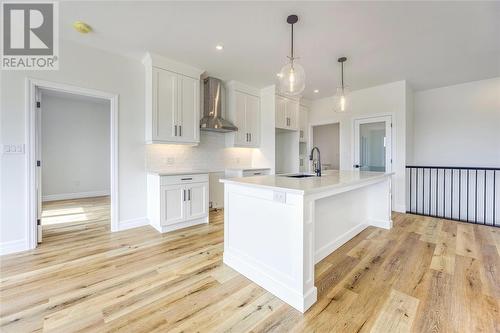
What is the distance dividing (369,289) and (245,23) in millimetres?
3050

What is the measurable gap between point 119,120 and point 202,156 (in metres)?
1.60

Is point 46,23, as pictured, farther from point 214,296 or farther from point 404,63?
point 404,63

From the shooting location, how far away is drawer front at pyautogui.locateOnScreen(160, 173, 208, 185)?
3.25m

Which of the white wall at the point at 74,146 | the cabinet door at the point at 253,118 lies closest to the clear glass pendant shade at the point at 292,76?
the cabinet door at the point at 253,118

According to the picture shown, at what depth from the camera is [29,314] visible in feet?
5.20

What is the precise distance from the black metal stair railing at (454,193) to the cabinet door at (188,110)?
14.7 feet

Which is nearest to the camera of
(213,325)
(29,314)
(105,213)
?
(213,325)

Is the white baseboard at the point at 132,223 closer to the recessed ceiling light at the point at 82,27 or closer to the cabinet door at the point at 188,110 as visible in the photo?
the cabinet door at the point at 188,110

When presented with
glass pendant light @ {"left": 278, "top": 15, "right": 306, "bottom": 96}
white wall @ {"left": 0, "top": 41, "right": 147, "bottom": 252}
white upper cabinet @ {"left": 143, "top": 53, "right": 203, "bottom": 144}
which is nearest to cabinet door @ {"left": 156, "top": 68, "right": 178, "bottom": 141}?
white upper cabinet @ {"left": 143, "top": 53, "right": 203, "bottom": 144}

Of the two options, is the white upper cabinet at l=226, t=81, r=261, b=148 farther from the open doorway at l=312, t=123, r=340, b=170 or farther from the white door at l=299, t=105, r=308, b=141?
the open doorway at l=312, t=123, r=340, b=170

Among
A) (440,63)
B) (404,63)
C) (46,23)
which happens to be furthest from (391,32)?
(46,23)

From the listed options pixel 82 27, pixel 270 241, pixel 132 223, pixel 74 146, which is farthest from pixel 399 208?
pixel 74 146

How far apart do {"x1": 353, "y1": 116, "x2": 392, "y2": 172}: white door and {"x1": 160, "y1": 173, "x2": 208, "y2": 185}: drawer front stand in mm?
3704

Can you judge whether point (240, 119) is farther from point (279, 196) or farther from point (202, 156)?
point (279, 196)
